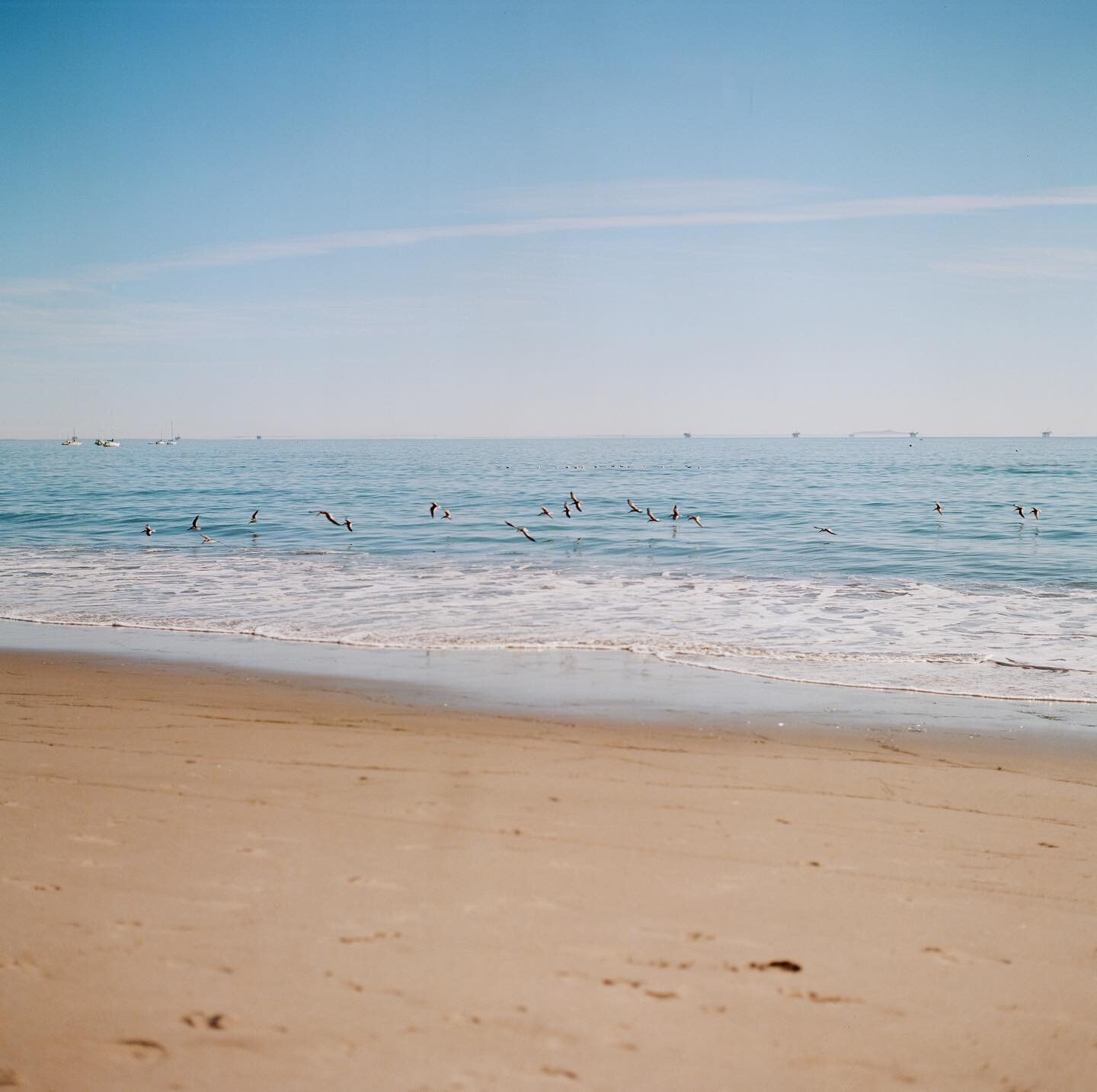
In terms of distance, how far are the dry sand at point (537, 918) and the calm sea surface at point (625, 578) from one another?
400 cm

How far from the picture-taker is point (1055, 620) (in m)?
12.2

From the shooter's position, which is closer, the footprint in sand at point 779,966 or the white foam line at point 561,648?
the footprint in sand at point 779,966

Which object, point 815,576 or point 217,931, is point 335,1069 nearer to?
point 217,931

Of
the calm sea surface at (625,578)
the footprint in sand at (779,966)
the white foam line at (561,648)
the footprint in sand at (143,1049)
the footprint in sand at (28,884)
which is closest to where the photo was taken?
the footprint in sand at (143,1049)

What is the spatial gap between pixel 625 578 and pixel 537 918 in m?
13.3

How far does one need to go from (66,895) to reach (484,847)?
1.86m

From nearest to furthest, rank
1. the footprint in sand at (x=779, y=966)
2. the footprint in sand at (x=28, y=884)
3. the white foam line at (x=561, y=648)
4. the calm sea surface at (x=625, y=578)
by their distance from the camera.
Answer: the footprint in sand at (x=779, y=966) < the footprint in sand at (x=28, y=884) < the white foam line at (x=561, y=648) < the calm sea surface at (x=625, y=578)

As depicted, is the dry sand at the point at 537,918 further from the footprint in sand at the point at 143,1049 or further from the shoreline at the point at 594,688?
the shoreline at the point at 594,688

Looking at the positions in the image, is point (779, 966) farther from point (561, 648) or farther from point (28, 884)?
point (561, 648)

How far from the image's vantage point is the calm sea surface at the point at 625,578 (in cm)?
1037

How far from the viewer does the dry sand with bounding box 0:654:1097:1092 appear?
284 centimetres

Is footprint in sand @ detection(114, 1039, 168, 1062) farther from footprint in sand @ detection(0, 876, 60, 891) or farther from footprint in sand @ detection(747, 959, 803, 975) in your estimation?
footprint in sand @ detection(747, 959, 803, 975)

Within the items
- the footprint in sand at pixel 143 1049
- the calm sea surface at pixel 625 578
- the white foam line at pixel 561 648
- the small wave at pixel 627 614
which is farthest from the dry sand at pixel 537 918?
the calm sea surface at pixel 625 578

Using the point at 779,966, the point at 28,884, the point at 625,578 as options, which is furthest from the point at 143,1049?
the point at 625,578
